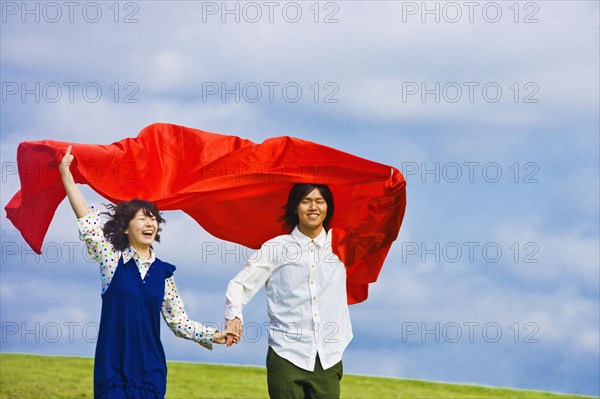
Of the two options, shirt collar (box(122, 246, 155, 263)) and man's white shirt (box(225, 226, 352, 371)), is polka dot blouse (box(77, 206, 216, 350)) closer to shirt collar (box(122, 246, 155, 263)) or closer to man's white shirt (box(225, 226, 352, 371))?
shirt collar (box(122, 246, 155, 263))

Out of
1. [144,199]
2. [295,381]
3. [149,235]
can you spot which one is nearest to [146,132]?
[144,199]

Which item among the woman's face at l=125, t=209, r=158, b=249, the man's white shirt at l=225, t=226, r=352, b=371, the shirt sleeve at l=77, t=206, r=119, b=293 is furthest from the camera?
the man's white shirt at l=225, t=226, r=352, b=371

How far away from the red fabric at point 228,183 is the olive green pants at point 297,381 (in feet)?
2.49

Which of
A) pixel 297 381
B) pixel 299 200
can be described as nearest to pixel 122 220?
pixel 299 200

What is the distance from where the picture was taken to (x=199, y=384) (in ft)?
31.8

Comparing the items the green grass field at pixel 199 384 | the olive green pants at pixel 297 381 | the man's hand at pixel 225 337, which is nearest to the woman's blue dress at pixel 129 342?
the man's hand at pixel 225 337

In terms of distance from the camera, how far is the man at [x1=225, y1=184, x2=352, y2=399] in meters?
4.93

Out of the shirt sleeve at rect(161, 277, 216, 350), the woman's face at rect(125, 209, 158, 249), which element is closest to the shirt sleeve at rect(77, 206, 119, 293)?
the woman's face at rect(125, 209, 158, 249)

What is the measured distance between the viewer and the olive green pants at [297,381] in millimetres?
4891

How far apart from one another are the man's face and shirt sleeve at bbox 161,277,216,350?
86 cm

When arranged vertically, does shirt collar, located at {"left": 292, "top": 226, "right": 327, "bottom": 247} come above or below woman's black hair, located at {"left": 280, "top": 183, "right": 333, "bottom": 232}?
below

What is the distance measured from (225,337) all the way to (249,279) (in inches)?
15.4

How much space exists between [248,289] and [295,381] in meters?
0.61

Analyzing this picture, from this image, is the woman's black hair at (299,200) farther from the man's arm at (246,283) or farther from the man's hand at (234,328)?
the man's hand at (234,328)
